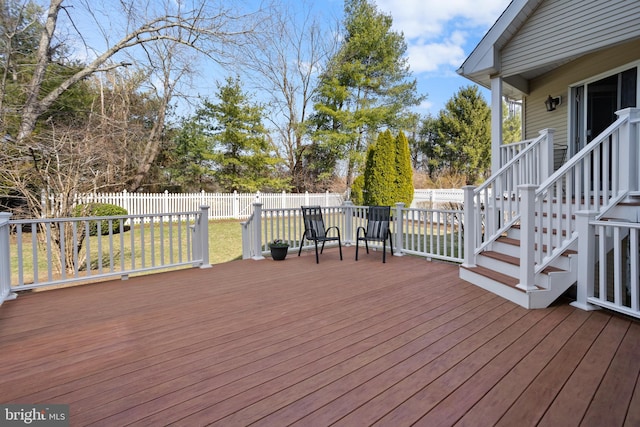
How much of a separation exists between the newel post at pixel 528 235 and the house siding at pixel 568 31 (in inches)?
113

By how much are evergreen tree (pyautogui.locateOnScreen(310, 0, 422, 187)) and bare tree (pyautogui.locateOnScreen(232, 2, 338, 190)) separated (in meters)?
0.74

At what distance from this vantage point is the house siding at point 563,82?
479cm

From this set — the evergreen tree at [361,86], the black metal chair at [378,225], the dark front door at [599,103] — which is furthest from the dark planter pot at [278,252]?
the evergreen tree at [361,86]

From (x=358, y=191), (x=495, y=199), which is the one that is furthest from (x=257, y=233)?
(x=358, y=191)

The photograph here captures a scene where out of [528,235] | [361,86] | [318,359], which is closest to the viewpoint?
[318,359]

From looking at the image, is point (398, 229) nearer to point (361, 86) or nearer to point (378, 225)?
point (378, 225)

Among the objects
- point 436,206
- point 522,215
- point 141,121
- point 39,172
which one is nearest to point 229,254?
point 39,172

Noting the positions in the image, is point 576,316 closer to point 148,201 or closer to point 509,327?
point 509,327

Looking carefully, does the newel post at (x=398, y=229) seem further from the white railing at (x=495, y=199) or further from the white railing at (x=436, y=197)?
the white railing at (x=436, y=197)

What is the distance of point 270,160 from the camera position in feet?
51.3

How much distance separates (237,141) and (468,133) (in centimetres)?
1478

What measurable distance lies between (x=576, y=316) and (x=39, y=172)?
7266 mm

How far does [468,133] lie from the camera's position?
21172mm

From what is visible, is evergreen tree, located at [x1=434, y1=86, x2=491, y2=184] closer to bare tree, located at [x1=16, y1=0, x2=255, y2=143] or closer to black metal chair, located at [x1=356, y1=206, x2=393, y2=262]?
bare tree, located at [x1=16, y1=0, x2=255, y2=143]
